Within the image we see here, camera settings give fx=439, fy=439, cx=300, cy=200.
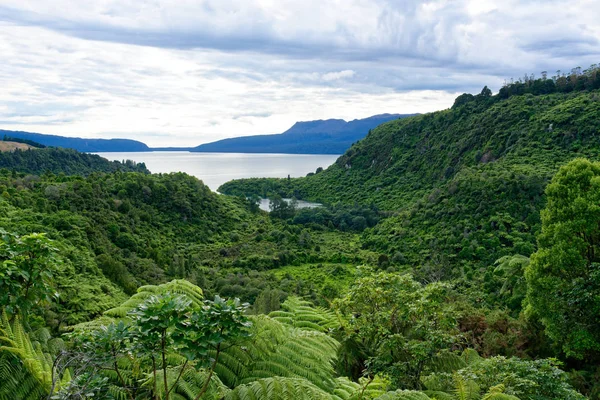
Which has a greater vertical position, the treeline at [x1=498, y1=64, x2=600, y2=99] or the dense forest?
the treeline at [x1=498, y1=64, x2=600, y2=99]

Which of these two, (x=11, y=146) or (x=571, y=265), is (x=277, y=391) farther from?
(x=11, y=146)

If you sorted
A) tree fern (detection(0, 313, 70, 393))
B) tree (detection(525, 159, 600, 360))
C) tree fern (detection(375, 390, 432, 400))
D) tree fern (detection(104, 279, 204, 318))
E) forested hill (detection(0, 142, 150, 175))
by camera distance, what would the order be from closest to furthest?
tree fern (detection(0, 313, 70, 393))
tree fern (detection(375, 390, 432, 400))
tree fern (detection(104, 279, 204, 318))
tree (detection(525, 159, 600, 360))
forested hill (detection(0, 142, 150, 175))

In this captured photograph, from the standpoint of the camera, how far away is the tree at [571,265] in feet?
34.5

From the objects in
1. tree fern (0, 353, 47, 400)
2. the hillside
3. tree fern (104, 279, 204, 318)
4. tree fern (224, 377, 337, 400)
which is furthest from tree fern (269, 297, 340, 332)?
the hillside

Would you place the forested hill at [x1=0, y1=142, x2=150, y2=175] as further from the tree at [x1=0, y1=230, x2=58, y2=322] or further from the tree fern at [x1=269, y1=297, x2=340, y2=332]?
the tree at [x1=0, y1=230, x2=58, y2=322]

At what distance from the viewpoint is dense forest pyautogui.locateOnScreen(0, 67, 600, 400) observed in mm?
3801

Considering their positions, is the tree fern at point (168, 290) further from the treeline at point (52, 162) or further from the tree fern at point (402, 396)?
the treeline at point (52, 162)

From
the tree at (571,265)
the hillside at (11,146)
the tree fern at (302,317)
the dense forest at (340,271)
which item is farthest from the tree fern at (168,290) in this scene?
the hillside at (11,146)

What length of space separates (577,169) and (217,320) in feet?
39.0

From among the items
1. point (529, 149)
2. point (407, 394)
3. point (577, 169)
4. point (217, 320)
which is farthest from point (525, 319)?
point (529, 149)

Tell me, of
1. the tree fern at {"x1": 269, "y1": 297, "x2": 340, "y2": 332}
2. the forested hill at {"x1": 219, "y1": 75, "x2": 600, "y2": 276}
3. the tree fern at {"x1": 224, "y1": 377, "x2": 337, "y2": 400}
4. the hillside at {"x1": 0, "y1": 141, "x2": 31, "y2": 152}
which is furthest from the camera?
the hillside at {"x1": 0, "y1": 141, "x2": 31, "y2": 152}

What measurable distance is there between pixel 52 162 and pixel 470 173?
7158cm

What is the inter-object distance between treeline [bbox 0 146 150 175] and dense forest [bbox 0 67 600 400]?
372 mm

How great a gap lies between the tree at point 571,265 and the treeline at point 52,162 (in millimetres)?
69660
